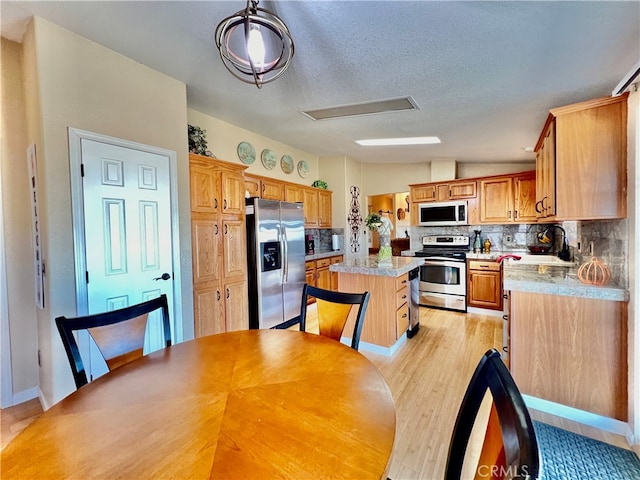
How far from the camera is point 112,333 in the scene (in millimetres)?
1467

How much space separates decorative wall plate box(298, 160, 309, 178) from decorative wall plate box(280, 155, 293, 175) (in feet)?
0.86

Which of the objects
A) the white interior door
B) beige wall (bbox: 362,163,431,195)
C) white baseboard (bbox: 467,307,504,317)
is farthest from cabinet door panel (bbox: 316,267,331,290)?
the white interior door

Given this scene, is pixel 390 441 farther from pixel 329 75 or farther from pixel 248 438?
pixel 329 75

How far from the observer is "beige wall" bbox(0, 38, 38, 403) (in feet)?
7.16

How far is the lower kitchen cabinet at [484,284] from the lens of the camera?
168 inches

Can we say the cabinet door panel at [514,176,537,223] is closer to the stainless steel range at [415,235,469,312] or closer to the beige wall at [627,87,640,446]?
the stainless steel range at [415,235,469,312]


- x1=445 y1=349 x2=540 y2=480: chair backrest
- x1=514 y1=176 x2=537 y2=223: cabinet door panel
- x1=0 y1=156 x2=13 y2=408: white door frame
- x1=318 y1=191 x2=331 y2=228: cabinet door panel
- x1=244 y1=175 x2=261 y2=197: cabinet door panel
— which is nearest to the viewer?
x1=445 y1=349 x2=540 y2=480: chair backrest

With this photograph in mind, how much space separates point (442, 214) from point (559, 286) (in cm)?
315

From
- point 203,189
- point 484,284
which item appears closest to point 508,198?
point 484,284

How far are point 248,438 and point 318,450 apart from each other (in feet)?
0.68

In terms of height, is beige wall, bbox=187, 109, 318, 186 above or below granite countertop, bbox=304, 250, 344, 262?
above

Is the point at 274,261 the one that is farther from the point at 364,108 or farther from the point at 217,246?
the point at 364,108

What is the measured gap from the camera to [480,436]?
1.90 meters

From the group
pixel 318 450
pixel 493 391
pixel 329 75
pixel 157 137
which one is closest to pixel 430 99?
pixel 329 75
